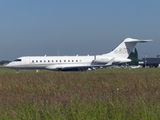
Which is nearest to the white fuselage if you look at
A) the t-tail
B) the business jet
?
the business jet

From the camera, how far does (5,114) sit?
6480 mm

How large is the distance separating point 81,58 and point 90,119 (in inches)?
1148

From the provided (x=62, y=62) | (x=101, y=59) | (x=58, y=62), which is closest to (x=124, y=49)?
(x=101, y=59)

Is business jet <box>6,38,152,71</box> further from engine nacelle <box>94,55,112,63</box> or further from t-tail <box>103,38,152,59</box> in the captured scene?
t-tail <box>103,38,152,59</box>

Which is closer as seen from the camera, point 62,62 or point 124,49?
point 62,62

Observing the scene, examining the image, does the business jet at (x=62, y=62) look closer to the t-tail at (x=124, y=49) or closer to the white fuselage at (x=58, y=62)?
the white fuselage at (x=58, y=62)

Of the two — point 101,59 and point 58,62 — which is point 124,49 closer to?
point 101,59

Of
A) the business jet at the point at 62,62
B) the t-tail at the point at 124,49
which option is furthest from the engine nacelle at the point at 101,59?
the t-tail at the point at 124,49

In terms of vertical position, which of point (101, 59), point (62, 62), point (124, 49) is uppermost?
point (124, 49)

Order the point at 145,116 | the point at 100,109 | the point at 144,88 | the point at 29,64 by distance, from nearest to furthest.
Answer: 1. the point at 145,116
2. the point at 100,109
3. the point at 144,88
4. the point at 29,64

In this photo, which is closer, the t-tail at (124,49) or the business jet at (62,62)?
the business jet at (62,62)

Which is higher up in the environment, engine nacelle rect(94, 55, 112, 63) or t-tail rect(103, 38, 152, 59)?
t-tail rect(103, 38, 152, 59)

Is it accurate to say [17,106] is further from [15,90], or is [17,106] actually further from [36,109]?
[15,90]

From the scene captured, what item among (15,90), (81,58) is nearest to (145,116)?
(15,90)
